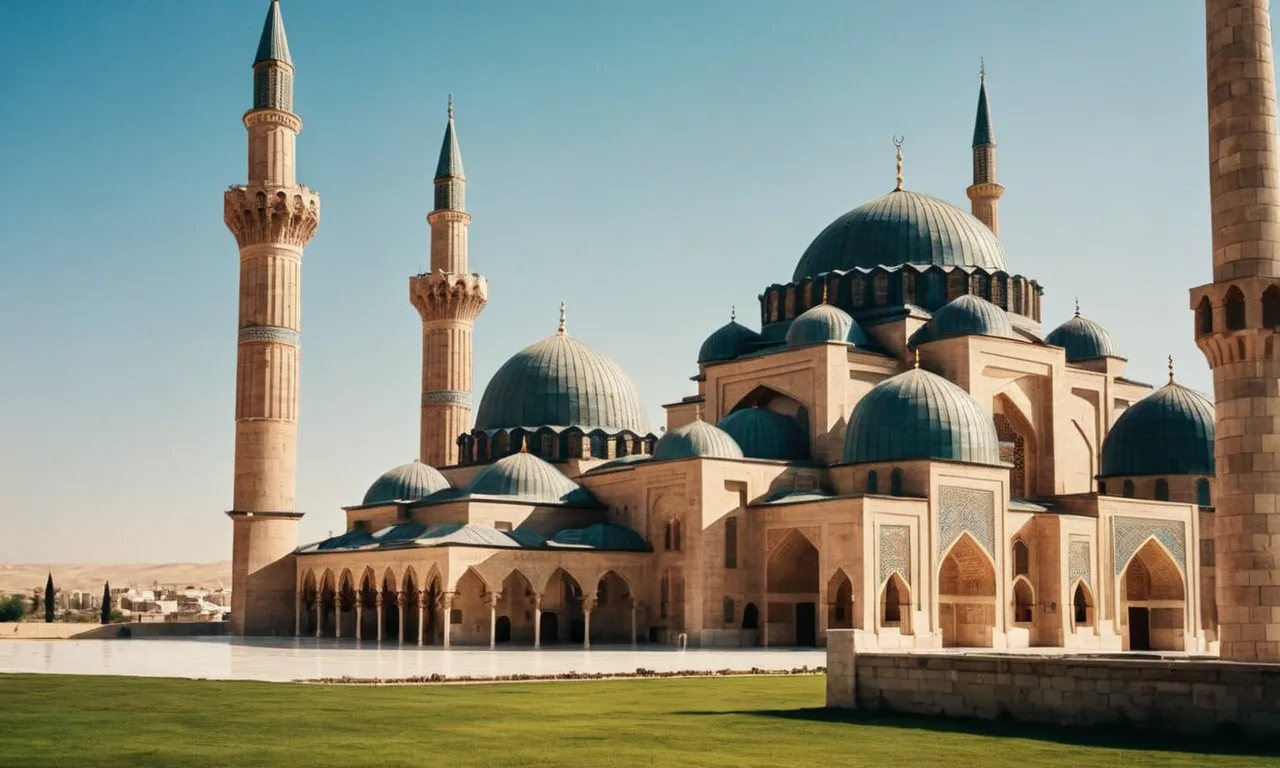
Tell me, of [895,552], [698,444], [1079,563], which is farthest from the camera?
[1079,563]

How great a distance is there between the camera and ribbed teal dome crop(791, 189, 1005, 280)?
4269cm

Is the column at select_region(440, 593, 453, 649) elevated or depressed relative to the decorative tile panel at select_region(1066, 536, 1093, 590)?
depressed

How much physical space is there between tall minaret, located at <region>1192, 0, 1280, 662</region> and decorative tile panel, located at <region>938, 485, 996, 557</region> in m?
17.4

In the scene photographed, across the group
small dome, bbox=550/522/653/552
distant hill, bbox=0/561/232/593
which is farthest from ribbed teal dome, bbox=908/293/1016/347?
distant hill, bbox=0/561/232/593

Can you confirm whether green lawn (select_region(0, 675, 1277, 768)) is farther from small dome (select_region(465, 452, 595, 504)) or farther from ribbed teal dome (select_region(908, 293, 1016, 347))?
ribbed teal dome (select_region(908, 293, 1016, 347))

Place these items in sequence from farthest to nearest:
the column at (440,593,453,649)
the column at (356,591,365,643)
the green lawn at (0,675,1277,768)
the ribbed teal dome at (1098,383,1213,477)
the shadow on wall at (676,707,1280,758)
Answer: the ribbed teal dome at (1098,383,1213,477) → the column at (356,591,365,643) → the column at (440,593,453,649) → the shadow on wall at (676,707,1280,758) → the green lawn at (0,675,1277,768)

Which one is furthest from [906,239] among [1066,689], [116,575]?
[116,575]

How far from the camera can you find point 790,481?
36.9 meters

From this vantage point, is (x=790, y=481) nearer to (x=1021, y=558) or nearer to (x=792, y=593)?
(x=792, y=593)

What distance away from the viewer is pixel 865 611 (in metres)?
32.3

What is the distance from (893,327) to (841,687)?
25.2 metres

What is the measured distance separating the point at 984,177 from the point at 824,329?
11723mm

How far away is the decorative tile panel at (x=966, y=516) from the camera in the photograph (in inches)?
1353

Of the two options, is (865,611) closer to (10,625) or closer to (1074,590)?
(1074,590)
